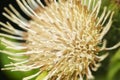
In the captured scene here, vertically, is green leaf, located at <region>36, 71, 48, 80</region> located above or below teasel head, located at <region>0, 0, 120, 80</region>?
below

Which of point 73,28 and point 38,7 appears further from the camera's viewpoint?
point 38,7

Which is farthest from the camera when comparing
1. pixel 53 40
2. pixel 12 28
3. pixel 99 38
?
pixel 12 28

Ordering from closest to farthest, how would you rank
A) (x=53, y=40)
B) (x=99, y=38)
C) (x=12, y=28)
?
1. (x=99, y=38)
2. (x=53, y=40)
3. (x=12, y=28)

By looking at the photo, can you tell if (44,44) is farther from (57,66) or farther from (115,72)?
(115,72)

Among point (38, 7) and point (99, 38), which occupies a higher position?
point (38, 7)

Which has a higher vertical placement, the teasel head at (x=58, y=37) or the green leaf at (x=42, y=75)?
the teasel head at (x=58, y=37)

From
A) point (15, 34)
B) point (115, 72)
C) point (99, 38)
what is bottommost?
point (115, 72)

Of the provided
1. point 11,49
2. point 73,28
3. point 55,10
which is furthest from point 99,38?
point 11,49
